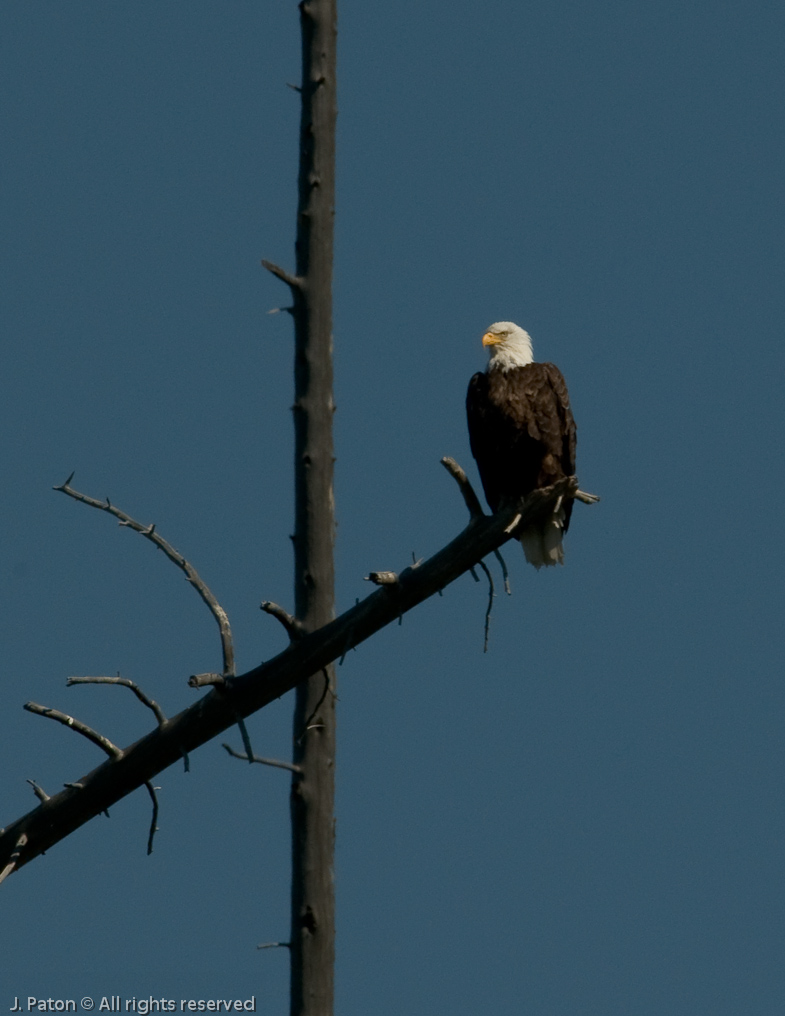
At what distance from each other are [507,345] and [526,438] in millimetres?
879

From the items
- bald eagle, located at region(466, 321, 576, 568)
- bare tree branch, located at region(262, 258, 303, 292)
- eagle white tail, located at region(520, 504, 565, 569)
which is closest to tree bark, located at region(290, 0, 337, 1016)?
bare tree branch, located at region(262, 258, 303, 292)

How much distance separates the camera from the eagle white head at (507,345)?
7.18 metres

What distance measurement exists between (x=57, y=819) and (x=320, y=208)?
2.21 metres

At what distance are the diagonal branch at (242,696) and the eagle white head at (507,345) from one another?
244 cm

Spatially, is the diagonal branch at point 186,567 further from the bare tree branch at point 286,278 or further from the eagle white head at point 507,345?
the eagle white head at point 507,345

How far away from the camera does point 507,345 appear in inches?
290

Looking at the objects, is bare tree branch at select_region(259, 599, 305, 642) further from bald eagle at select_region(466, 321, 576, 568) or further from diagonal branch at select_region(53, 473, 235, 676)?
bald eagle at select_region(466, 321, 576, 568)

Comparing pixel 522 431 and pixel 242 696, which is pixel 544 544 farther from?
pixel 242 696

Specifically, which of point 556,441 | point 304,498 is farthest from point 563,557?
point 304,498

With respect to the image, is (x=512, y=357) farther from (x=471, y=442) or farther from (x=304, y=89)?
(x=304, y=89)

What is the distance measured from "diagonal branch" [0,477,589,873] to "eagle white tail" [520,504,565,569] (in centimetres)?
207

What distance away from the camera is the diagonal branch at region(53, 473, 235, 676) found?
15.3 feet

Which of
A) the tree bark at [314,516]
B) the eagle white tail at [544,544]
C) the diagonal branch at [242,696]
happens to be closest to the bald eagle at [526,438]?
→ the eagle white tail at [544,544]

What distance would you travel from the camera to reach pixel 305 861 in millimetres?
4844
